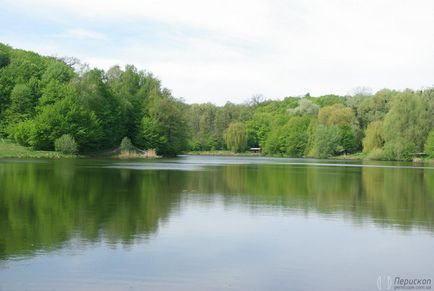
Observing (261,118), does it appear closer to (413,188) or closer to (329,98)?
(329,98)

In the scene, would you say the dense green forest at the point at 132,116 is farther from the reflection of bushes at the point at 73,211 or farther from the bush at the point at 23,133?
the reflection of bushes at the point at 73,211

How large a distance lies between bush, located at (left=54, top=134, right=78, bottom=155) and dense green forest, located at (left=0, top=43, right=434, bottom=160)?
17 centimetres

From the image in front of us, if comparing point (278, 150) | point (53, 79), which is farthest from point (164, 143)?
point (278, 150)

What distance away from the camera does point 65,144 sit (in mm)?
75875

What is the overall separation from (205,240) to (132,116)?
82527 millimetres

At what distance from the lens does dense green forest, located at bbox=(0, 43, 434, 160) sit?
80688 millimetres

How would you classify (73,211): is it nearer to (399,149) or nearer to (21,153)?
(21,153)

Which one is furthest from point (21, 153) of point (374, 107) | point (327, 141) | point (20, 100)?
point (374, 107)

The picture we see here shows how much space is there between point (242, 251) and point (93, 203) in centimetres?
926

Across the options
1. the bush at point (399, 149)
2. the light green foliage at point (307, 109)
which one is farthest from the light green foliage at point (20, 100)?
the light green foliage at point (307, 109)

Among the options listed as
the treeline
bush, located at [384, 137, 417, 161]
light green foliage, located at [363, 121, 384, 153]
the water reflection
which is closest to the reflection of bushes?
the water reflection

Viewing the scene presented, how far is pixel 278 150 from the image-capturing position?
132 meters

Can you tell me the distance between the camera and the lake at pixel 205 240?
34.8 ft

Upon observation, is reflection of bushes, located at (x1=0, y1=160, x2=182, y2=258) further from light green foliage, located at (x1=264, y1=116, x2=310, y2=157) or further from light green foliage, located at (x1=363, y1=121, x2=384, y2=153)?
light green foliage, located at (x1=264, y1=116, x2=310, y2=157)
